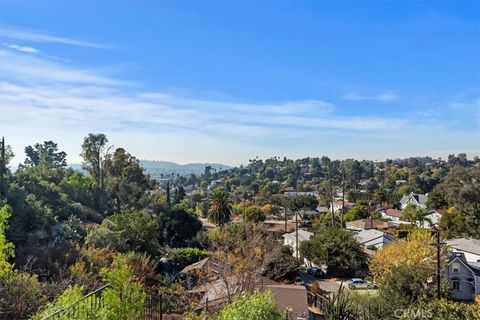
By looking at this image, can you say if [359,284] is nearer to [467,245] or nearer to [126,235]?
[467,245]

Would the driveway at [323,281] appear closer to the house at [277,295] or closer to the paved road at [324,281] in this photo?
the paved road at [324,281]

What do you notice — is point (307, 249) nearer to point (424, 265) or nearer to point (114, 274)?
point (424, 265)

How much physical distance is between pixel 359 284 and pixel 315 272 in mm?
4214

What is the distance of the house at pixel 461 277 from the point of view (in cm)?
2384

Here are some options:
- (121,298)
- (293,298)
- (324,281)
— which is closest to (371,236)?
(324,281)

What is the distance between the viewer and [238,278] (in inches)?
511

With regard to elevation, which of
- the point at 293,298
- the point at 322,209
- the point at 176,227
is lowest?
the point at 322,209

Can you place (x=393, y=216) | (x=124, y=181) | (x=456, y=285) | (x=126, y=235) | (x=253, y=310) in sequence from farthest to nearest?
(x=393, y=216) → (x=124, y=181) → (x=456, y=285) → (x=126, y=235) → (x=253, y=310)

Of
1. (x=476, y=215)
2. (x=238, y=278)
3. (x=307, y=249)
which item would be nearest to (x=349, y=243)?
(x=307, y=249)

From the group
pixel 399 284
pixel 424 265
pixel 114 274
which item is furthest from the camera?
pixel 424 265

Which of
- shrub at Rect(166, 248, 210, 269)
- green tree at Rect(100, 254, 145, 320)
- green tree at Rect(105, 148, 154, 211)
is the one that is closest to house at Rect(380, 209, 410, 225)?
green tree at Rect(105, 148, 154, 211)

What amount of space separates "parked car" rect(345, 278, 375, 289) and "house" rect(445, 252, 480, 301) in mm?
4310

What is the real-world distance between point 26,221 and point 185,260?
33.2 feet

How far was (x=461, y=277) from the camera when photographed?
945 inches
